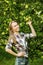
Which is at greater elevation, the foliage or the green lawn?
the foliage

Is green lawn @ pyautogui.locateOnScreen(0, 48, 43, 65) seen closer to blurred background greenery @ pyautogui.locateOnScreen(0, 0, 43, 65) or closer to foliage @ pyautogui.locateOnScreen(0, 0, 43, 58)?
blurred background greenery @ pyautogui.locateOnScreen(0, 0, 43, 65)

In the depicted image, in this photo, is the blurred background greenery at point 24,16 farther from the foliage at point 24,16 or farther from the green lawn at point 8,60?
the green lawn at point 8,60

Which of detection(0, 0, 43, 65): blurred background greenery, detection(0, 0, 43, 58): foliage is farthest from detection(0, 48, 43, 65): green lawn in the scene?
detection(0, 0, 43, 58): foliage

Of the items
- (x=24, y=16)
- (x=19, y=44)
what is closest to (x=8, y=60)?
(x=24, y=16)

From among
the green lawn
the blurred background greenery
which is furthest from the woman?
the green lawn

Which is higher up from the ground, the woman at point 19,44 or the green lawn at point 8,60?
the woman at point 19,44

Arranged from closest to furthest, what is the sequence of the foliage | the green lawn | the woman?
the woman
the foliage
the green lawn

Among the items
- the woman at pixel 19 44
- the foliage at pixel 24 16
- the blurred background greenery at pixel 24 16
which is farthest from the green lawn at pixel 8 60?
the woman at pixel 19 44

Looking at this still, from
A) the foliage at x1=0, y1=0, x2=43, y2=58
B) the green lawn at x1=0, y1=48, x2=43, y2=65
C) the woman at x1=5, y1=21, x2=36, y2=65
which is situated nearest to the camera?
the woman at x1=5, y1=21, x2=36, y2=65

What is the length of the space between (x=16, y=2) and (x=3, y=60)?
2.95m

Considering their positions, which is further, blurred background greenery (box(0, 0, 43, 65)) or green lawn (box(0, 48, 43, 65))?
green lawn (box(0, 48, 43, 65))

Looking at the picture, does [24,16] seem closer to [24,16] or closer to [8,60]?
[24,16]

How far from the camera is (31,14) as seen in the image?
9828 mm

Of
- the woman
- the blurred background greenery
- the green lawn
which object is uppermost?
the woman
